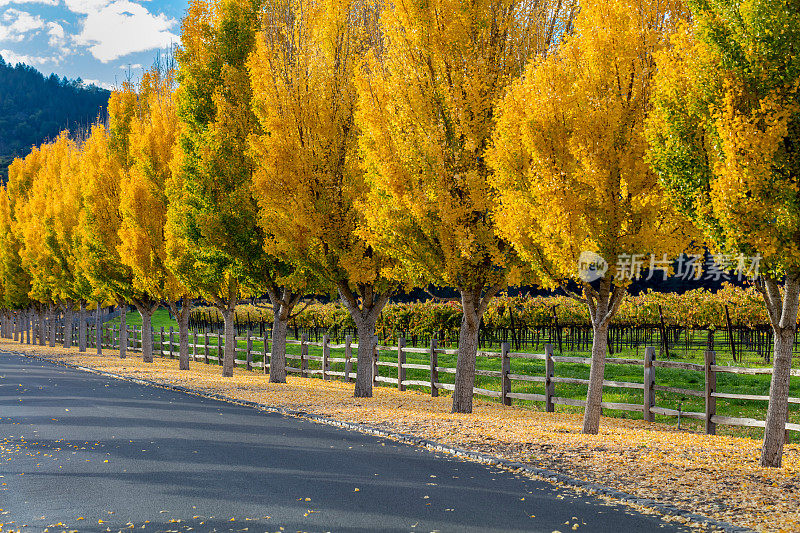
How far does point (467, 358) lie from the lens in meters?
15.9

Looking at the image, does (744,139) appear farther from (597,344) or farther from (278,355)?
(278,355)

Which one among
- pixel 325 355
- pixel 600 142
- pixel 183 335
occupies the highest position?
pixel 600 142

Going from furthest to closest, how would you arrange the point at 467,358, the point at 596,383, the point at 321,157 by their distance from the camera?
1. the point at 321,157
2. the point at 467,358
3. the point at 596,383

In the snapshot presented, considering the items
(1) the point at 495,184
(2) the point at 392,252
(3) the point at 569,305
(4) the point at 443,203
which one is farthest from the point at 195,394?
(3) the point at 569,305

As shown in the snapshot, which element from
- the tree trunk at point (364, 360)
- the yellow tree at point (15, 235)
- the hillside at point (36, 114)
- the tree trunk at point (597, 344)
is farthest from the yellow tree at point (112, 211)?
the hillside at point (36, 114)

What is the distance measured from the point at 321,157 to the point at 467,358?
6.85 meters

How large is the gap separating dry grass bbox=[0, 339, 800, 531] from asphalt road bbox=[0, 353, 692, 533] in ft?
2.77

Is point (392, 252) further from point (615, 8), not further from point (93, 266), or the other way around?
point (93, 266)

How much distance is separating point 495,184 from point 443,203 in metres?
2.01

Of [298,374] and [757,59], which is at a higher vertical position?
[757,59]

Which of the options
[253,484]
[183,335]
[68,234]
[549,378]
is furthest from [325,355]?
[68,234]

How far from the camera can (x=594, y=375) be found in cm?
1287

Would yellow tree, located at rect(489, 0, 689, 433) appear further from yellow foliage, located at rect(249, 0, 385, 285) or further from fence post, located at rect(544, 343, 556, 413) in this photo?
yellow foliage, located at rect(249, 0, 385, 285)

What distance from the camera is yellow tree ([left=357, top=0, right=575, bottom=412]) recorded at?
47.8ft
